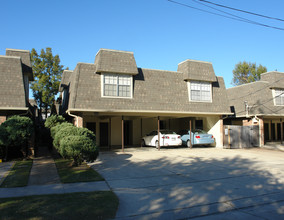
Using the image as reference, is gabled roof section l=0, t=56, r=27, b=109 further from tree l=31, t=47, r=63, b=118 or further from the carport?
tree l=31, t=47, r=63, b=118

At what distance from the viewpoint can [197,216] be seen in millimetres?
5664

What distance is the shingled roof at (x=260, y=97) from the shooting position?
22.0 meters

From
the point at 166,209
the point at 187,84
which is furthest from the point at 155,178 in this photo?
the point at 187,84

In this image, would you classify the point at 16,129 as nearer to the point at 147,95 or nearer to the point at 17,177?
the point at 17,177

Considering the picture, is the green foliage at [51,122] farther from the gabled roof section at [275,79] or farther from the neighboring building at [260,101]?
the gabled roof section at [275,79]

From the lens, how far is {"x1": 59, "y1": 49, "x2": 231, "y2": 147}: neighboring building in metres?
15.9

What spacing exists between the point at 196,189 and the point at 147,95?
408 inches

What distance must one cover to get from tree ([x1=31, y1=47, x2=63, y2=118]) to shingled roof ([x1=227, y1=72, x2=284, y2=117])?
20240 millimetres

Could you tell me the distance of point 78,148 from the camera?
10.4 meters

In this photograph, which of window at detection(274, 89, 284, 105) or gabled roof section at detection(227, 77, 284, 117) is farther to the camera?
window at detection(274, 89, 284, 105)

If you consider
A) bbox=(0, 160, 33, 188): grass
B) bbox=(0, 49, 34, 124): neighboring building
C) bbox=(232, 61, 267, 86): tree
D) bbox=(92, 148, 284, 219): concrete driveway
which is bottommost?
bbox=(92, 148, 284, 219): concrete driveway

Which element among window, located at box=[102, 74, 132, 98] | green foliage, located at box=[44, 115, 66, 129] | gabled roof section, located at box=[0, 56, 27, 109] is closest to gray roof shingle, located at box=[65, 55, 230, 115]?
window, located at box=[102, 74, 132, 98]

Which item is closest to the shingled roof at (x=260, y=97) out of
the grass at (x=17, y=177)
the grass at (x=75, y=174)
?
the grass at (x=75, y=174)

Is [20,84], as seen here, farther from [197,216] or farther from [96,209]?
[197,216]
